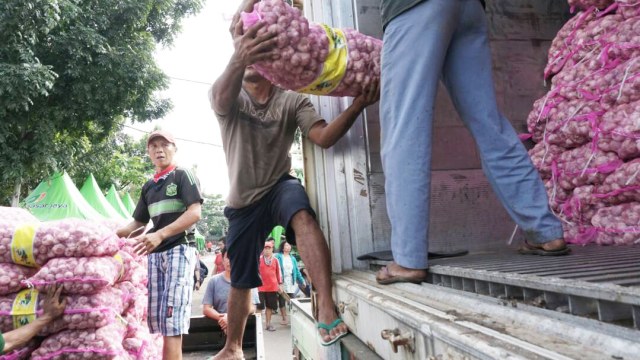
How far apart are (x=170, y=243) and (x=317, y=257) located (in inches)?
82.1

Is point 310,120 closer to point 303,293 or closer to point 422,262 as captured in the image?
point 422,262

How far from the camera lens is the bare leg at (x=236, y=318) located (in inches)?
117

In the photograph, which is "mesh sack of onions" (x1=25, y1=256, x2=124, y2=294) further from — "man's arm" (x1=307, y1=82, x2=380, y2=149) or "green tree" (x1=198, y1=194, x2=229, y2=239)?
"green tree" (x1=198, y1=194, x2=229, y2=239)

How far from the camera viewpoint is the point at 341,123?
2.48 meters

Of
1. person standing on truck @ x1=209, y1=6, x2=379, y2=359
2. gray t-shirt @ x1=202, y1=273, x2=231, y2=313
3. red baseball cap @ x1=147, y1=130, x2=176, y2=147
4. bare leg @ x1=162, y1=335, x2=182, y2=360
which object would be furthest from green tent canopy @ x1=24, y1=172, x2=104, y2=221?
person standing on truck @ x1=209, y1=6, x2=379, y2=359

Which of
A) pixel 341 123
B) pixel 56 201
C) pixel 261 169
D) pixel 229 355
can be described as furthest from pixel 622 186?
pixel 56 201

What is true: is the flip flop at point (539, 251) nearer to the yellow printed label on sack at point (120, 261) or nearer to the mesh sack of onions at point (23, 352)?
the yellow printed label on sack at point (120, 261)

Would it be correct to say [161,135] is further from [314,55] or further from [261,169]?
[314,55]

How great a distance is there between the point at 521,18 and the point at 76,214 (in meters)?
10.6

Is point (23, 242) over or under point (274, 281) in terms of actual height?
over

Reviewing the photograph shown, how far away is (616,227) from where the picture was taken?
2.33 meters

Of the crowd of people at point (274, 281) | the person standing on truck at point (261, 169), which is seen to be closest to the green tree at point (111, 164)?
the crowd of people at point (274, 281)

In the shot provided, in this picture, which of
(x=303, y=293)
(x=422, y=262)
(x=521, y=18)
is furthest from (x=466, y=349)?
(x=303, y=293)

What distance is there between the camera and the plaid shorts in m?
3.85
